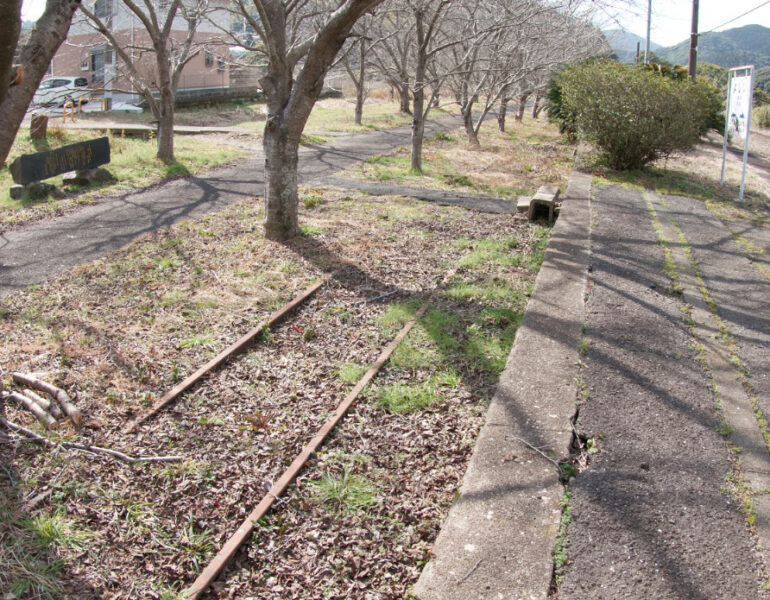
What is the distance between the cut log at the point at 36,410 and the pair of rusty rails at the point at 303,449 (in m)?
0.48

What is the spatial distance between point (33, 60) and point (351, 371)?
3.04m

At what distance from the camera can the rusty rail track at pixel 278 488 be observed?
2.99 meters

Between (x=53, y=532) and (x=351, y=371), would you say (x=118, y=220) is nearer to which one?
(x=351, y=371)

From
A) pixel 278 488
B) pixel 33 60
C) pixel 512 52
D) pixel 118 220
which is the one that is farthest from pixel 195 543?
pixel 512 52

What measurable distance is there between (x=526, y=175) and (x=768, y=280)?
27.3ft

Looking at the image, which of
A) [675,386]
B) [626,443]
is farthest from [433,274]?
[626,443]

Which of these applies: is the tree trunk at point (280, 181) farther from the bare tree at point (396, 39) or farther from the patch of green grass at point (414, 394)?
the bare tree at point (396, 39)

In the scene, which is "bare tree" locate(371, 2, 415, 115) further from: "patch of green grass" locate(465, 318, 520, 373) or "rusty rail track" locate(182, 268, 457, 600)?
"rusty rail track" locate(182, 268, 457, 600)

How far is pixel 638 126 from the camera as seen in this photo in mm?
13547

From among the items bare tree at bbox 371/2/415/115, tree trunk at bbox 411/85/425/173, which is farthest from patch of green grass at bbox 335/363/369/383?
tree trunk at bbox 411/85/425/173

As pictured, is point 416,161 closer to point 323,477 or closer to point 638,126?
point 638,126

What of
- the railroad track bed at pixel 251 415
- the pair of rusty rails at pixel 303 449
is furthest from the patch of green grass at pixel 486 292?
the pair of rusty rails at pixel 303 449

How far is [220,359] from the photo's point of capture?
5.10m

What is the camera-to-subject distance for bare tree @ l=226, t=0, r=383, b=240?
7309mm
